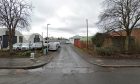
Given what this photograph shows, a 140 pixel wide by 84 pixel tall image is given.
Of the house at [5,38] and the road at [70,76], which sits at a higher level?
the house at [5,38]

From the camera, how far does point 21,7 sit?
1329 inches

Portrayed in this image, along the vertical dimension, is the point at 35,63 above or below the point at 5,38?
below

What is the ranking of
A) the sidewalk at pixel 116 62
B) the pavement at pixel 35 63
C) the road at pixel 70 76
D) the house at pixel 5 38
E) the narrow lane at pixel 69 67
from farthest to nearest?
1. the house at pixel 5 38
2. the sidewalk at pixel 116 62
3. the pavement at pixel 35 63
4. the narrow lane at pixel 69 67
5. the road at pixel 70 76

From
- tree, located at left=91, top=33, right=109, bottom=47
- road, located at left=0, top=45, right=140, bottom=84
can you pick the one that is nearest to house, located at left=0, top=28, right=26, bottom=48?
tree, located at left=91, top=33, right=109, bottom=47

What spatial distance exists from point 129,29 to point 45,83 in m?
24.6

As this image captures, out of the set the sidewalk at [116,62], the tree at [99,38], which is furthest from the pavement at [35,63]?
the tree at [99,38]

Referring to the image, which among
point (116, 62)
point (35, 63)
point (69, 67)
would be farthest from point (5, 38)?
point (69, 67)

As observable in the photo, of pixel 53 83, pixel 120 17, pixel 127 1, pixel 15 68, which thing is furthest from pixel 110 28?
pixel 53 83

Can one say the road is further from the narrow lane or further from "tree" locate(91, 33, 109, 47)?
"tree" locate(91, 33, 109, 47)

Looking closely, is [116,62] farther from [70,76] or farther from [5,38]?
[5,38]

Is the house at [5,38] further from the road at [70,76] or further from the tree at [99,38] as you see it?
the road at [70,76]

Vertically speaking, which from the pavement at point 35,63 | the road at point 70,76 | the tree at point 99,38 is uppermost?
the tree at point 99,38

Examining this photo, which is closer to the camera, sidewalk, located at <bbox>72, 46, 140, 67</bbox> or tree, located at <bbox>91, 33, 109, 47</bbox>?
sidewalk, located at <bbox>72, 46, 140, 67</bbox>

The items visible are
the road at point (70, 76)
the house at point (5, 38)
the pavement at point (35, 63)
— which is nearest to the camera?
the road at point (70, 76)
